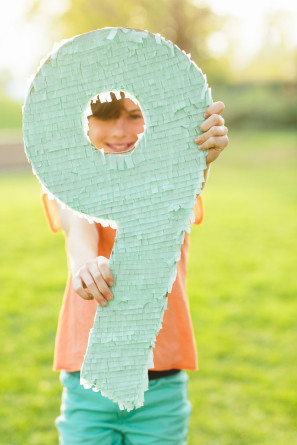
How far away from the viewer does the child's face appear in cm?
140

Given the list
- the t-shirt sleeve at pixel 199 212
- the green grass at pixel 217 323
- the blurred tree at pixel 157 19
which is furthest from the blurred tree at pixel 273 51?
the t-shirt sleeve at pixel 199 212

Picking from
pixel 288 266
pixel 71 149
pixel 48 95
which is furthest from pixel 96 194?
pixel 288 266

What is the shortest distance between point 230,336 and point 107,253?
7.22 feet

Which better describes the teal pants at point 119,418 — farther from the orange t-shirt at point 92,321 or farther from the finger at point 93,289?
the finger at point 93,289

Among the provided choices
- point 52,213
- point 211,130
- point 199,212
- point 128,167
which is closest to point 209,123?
point 211,130

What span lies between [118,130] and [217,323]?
2528mm

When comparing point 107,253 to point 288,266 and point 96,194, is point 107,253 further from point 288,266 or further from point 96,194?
point 288,266

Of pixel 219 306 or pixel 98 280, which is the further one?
pixel 219 306

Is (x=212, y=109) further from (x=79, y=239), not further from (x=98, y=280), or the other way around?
(x=79, y=239)

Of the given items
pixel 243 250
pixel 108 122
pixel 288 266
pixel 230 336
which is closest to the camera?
pixel 108 122

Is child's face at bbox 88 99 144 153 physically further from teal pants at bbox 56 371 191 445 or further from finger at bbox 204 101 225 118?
teal pants at bbox 56 371 191 445

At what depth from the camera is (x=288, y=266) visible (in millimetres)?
4957

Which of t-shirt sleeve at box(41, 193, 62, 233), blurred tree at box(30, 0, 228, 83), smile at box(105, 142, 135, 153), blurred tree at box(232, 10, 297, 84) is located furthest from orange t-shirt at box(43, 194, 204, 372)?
blurred tree at box(232, 10, 297, 84)

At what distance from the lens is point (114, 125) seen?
1.43 meters
